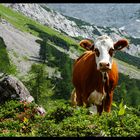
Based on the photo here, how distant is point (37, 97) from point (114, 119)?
92002mm

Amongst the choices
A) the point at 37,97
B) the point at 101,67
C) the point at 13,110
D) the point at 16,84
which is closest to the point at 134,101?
the point at 37,97

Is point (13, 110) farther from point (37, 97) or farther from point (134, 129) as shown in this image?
point (37, 97)

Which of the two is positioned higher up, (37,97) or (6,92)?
(6,92)

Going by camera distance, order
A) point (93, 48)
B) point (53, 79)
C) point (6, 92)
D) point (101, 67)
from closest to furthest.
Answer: point (101, 67) → point (93, 48) → point (6, 92) → point (53, 79)

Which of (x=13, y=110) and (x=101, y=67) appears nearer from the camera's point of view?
(x=101, y=67)

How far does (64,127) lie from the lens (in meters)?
11.2

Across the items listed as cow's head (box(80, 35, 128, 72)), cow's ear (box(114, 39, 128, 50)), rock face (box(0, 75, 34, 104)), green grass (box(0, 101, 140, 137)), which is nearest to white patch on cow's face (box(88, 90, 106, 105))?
green grass (box(0, 101, 140, 137))

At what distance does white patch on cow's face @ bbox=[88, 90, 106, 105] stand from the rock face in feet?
63.4

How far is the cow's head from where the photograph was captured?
42.2ft

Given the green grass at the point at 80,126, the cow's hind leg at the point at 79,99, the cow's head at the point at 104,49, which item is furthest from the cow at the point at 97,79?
the green grass at the point at 80,126

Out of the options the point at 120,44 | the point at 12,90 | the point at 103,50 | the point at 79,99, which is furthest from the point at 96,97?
the point at 12,90

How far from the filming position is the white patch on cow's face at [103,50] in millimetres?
13101

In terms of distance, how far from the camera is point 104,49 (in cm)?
1352

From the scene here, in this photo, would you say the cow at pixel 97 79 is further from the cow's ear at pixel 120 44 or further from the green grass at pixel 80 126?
the green grass at pixel 80 126
